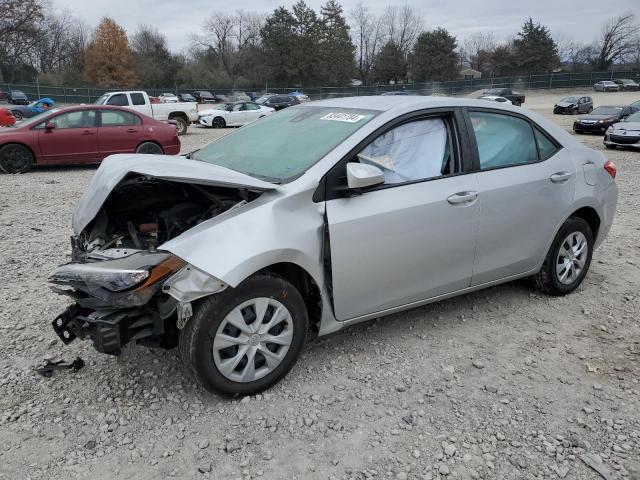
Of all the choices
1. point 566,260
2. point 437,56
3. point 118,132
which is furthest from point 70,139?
point 437,56

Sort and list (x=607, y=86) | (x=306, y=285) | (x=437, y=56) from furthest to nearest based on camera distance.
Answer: (x=437, y=56) < (x=607, y=86) < (x=306, y=285)

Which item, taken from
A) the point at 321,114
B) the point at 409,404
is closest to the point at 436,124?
the point at 321,114

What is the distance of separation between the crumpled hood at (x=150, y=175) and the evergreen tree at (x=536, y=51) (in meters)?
79.0

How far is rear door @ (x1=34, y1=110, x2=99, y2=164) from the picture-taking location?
10.9 metres

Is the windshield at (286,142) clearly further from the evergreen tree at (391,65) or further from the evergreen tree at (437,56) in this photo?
the evergreen tree at (391,65)

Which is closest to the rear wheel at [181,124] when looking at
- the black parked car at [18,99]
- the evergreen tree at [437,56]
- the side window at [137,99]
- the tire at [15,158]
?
the side window at [137,99]

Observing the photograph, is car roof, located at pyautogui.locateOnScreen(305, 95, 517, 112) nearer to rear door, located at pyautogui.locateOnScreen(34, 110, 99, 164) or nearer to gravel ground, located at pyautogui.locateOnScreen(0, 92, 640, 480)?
gravel ground, located at pyautogui.locateOnScreen(0, 92, 640, 480)

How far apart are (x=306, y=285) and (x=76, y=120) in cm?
994

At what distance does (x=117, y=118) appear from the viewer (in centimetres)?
1171

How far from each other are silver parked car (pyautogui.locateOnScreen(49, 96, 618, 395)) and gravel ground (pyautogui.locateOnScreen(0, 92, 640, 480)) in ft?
1.04

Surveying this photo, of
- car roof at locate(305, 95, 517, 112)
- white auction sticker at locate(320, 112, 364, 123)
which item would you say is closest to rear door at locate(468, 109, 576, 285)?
car roof at locate(305, 95, 517, 112)

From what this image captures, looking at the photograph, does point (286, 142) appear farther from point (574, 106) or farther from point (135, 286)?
point (574, 106)

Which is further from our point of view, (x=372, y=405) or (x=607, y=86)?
(x=607, y=86)

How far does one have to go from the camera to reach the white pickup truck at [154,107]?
19.1 m
